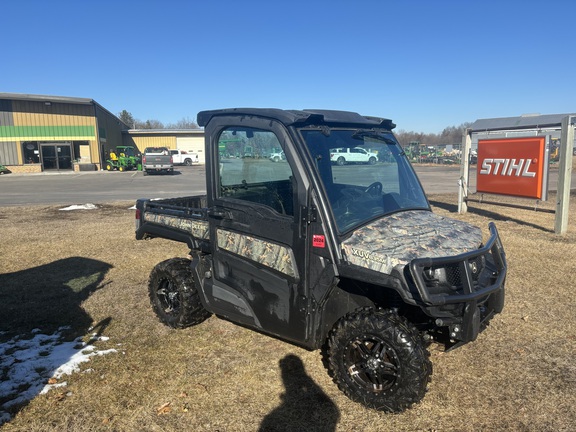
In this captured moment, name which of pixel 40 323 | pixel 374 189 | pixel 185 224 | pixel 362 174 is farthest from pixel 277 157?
pixel 40 323

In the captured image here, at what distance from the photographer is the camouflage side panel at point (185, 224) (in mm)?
4353

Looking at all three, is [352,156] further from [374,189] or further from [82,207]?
[82,207]

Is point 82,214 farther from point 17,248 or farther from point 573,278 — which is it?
point 573,278

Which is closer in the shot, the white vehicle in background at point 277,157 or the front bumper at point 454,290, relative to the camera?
the front bumper at point 454,290

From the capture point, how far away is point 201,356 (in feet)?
13.6

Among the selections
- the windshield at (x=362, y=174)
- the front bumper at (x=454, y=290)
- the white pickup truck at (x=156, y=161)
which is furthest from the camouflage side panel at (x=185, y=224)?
the white pickup truck at (x=156, y=161)

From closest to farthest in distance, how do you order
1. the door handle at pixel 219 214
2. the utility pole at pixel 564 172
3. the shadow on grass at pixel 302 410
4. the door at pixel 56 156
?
the shadow on grass at pixel 302 410 < the door handle at pixel 219 214 < the utility pole at pixel 564 172 < the door at pixel 56 156

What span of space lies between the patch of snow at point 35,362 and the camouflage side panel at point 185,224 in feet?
4.47

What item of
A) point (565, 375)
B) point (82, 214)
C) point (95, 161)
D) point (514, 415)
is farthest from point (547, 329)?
point (95, 161)

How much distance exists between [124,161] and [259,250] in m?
38.8

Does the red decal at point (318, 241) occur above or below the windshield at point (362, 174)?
below

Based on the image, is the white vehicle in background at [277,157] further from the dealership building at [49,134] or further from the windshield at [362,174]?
the dealership building at [49,134]

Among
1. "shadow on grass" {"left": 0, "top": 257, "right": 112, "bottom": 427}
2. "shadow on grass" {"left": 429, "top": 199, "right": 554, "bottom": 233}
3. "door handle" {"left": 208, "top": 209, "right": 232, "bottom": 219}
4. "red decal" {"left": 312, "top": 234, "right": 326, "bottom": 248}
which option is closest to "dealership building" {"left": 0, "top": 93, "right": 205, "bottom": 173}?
"shadow on grass" {"left": 429, "top": 199, "right": 554, "bottom": 233}

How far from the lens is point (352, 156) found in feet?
12.4
